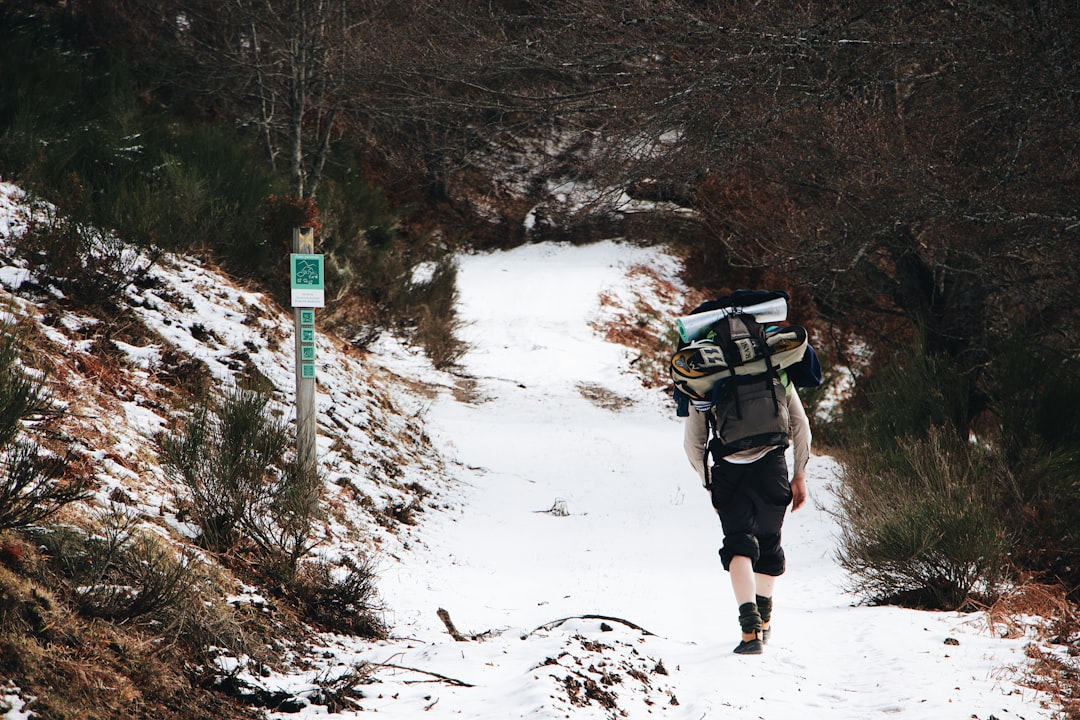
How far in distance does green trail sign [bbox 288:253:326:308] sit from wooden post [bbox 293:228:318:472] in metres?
0.10

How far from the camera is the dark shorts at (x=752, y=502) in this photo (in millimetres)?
3930

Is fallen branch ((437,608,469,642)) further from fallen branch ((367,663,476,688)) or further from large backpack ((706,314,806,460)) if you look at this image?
large backpack ((706,314,806,460))

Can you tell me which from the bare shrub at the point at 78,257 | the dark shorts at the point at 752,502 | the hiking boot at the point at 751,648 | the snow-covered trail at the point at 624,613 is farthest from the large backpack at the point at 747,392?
the bare shrub at the point at 78,257

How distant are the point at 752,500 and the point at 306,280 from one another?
3.45m

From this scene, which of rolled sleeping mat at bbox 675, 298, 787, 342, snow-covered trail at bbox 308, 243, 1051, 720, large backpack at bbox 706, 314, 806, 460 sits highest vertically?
rolled sleeping mat at bbox 675, 298, 787, 342

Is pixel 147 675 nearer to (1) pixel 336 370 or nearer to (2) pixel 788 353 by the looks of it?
(2) pixel 788 353

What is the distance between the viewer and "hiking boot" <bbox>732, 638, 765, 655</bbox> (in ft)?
13.0

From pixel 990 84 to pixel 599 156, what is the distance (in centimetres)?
298

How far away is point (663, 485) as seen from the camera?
9773 mm

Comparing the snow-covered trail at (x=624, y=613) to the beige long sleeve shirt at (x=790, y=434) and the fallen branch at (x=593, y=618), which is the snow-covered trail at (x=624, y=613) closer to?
the fallen branch at (x=593, y=618)

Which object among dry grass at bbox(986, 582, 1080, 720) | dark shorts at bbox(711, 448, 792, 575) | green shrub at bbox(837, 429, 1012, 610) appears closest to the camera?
dry grass at bbox(986, 582, 1080, 720)

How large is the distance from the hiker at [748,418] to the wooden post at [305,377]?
2.98 meters

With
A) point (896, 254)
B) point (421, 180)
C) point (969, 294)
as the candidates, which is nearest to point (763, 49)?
point (896, 254)

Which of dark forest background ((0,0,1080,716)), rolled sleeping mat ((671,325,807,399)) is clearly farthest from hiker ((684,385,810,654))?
dark forest background ((0,0,1080,716))
